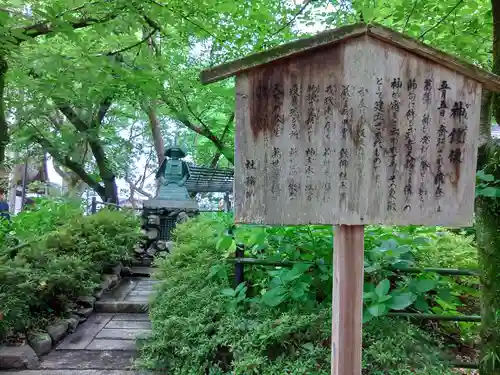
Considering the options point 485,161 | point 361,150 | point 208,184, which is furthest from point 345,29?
point 208,184

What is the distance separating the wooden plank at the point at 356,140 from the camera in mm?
1771

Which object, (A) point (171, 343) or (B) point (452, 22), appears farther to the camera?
(B) point (452, 22)

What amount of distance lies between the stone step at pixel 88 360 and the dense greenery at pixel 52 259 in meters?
0.46

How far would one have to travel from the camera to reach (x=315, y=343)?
8.55 ft

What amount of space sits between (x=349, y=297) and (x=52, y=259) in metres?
4.29

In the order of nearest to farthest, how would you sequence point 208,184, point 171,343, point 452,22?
point 171,343, point 452,22, point 208,184

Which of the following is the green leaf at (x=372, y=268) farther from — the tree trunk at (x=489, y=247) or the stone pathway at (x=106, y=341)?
the stone pathway at (x=106, y=341)

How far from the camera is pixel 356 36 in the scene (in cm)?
172

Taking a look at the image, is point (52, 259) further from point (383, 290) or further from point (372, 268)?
point (383, 290)

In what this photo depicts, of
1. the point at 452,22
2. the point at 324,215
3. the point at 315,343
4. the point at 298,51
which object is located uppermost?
the point at 452,22

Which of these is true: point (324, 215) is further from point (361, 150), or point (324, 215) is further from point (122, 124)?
point (122, 124)

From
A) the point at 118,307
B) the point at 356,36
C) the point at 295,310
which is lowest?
the point at 118,307

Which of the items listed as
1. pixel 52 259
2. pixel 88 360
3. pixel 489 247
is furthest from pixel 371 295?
pixel 52 259

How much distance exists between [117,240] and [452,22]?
577 centimetres
